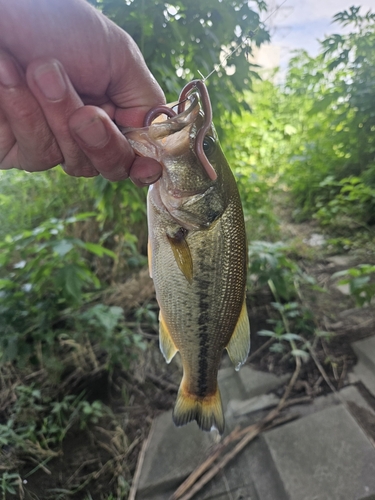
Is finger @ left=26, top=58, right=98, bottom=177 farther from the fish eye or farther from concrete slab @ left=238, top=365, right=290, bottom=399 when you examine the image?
concrete slab @ left=238, top=365, right=290, bottom=399

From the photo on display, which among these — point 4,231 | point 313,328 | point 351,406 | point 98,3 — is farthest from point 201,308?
point 4,231

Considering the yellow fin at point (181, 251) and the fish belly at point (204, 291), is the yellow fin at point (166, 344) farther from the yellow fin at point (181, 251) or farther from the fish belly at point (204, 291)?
the yellow fin at point (181, 251)

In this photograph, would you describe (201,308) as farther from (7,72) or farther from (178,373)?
(178,373)

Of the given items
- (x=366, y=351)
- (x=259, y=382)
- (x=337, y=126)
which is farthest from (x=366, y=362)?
(x=337, y=126)

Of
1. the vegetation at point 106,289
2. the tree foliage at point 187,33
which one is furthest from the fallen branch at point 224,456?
the tree foliage at point 187,33

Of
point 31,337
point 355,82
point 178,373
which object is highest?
point 355,82

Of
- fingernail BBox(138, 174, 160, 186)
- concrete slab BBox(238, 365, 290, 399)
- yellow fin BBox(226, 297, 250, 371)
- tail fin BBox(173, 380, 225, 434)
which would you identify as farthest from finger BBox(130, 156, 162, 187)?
concrete slab BBox(238, 365, 290, 399)
